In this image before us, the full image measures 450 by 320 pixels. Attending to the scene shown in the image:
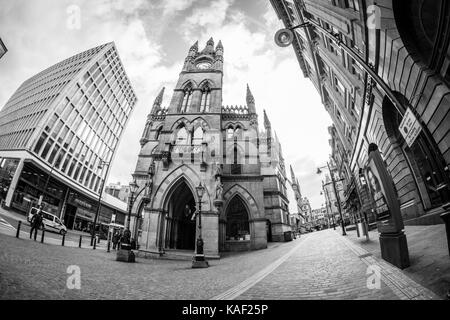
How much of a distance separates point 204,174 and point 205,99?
405 inches

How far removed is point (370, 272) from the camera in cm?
387

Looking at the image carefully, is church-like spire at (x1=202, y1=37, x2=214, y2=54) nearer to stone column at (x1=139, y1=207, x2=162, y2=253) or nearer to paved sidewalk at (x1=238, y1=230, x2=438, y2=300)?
stone column at (x1=139, y1=207, x2=162, y2=253)

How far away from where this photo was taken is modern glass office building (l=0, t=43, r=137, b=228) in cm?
2578

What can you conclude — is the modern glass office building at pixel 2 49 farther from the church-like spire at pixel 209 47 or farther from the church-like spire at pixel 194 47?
the church-like spire at pixel 209 47

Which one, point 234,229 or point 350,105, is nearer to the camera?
point 350,105

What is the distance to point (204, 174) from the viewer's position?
14.5 m

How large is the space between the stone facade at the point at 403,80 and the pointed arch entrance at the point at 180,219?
12997 millimetres

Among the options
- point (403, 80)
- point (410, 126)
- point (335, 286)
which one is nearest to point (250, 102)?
point (403, 80)

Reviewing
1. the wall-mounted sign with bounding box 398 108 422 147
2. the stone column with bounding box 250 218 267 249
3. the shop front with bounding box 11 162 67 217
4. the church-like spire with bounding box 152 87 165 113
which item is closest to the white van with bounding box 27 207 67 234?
the shop front with bounding box 11 162 67 217

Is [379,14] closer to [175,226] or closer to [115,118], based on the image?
[175,226]

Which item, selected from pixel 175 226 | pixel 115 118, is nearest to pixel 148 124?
pixel 175 226

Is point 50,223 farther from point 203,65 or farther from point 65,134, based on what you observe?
point 203,65

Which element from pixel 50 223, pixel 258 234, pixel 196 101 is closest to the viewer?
pixel 258 234
